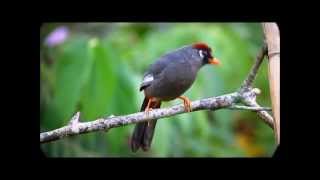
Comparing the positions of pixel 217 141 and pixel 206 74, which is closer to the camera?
pixel 206 74

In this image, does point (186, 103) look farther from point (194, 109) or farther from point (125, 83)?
point (125, 83)

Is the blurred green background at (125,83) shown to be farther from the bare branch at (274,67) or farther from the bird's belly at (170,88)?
the bare branch at (274,67)

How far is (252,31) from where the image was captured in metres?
2.86

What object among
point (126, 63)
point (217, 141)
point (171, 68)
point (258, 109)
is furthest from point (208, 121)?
point (258, 109)

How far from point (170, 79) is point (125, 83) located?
0.29m

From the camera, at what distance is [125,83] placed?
2.44 m

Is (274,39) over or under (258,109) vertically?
over

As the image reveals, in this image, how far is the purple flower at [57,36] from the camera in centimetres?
244

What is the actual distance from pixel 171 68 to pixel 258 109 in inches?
12.4

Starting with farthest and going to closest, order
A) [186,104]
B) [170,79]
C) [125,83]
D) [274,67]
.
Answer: [125,83] < [170,79] < [186,104] < [274,67]

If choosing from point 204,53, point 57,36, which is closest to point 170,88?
point 204,53

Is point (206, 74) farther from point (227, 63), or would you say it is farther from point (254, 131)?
point (254, 131)

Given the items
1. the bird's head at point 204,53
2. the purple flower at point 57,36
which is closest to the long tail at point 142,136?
the bird's head at point 204,53
